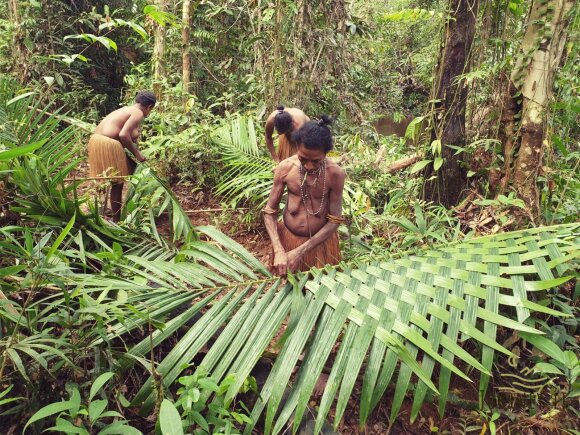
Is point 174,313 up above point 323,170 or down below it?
below

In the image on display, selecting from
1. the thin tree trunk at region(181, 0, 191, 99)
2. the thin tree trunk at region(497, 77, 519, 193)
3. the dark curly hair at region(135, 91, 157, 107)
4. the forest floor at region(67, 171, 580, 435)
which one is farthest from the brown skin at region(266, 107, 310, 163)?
the forest floor at region(67, 171, 580, 435)

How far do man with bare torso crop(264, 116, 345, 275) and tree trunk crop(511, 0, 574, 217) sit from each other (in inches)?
42.9

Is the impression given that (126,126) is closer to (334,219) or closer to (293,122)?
(293,122)

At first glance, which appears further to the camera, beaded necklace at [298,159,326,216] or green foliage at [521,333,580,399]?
beaded necklace at [298,159,326,216]

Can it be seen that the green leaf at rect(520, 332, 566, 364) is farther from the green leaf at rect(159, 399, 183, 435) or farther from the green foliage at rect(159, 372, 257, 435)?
the green leaf at rect(159, 399, 183, 435)

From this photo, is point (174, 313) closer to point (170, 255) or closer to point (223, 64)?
point (170, 255)

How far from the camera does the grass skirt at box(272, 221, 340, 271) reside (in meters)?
2.30

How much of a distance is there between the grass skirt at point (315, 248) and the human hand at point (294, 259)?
0.46ft

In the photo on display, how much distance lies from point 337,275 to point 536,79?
5.35 feet

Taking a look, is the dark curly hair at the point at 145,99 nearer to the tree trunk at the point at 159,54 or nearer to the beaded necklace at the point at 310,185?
the tree trunk at the point at 159,54

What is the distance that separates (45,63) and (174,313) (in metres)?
5.77

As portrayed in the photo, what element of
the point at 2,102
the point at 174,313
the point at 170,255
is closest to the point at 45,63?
the point at 2,102

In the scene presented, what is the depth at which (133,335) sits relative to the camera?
1.56m

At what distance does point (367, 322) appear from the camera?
1.35 m
